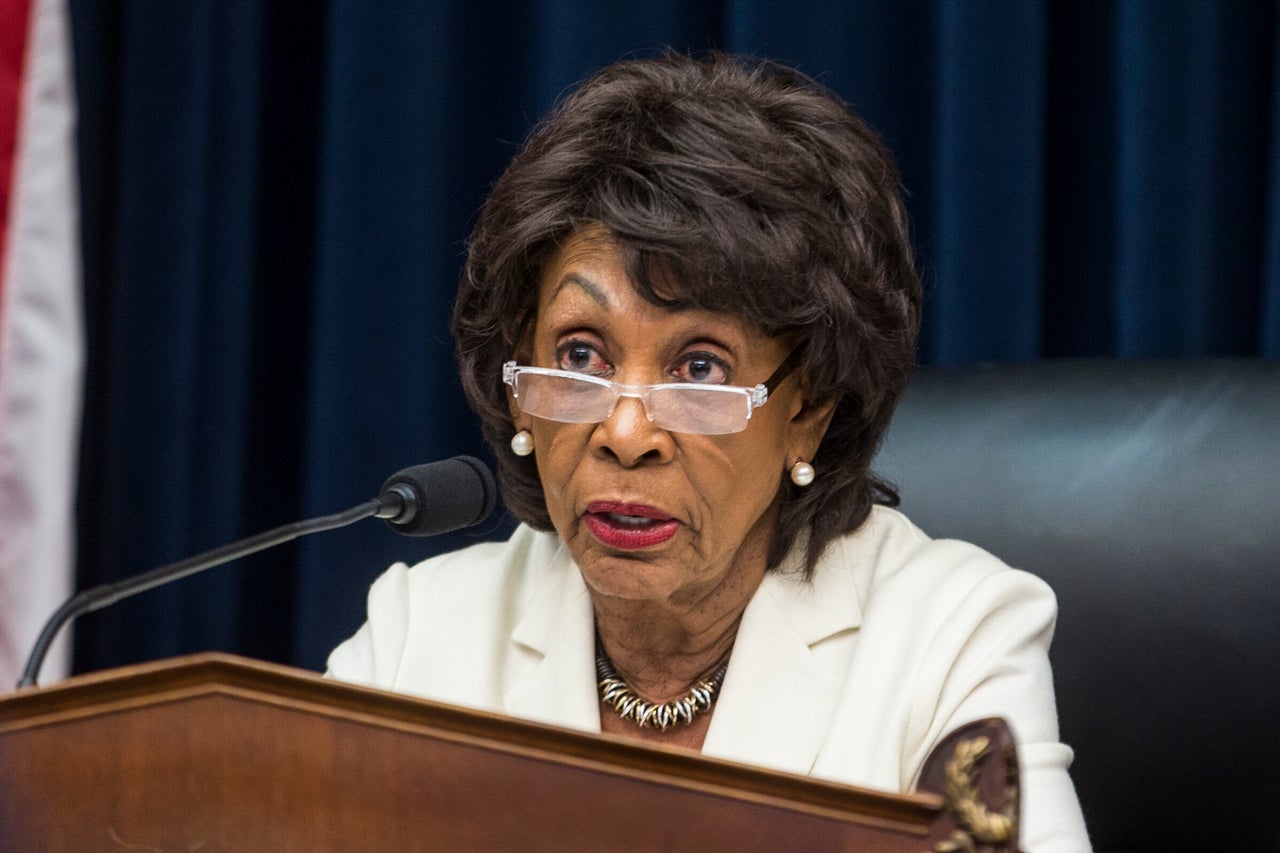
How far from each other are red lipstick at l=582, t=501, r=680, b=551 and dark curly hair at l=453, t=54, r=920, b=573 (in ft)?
0.57

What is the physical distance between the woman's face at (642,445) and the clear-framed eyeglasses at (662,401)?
0.01 metres

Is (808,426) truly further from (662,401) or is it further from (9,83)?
(9,83)

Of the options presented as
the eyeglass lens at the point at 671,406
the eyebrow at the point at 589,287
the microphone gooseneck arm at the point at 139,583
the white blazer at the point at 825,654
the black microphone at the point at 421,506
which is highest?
the eyebrow at the point at 589,287

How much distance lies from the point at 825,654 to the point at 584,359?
0.37 m

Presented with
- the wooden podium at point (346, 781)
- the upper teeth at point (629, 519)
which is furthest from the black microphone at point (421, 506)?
the wooden podium at point (346, 781)

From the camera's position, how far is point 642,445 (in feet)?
4.12

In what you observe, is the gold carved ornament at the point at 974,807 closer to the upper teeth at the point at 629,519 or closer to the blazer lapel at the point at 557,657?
the upper teeth at the point at 629,519

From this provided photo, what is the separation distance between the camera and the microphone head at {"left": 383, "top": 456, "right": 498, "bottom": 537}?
1.23 metres

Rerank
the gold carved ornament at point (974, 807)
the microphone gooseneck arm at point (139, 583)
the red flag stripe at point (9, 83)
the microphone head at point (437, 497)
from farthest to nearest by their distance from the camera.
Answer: the red flag stripe at point (9, 83) < the microphone head at point (437, 497) < the microphone gooseneck arm at point (139, 583) < the gold carved ornament at point (974, 807)

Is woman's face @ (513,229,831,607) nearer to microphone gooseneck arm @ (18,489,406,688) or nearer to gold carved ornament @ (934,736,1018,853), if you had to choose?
microphone gooseneck arm @ (18,489,406,688)

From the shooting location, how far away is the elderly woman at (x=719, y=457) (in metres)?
1.27

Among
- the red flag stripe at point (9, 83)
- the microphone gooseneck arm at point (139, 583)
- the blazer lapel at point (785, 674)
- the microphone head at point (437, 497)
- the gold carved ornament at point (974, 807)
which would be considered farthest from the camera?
the red flag stripe at point (9, 83)

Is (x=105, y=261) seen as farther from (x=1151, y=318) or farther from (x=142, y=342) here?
(x=1151, y=318)

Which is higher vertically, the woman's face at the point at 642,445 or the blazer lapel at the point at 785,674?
the woman's face at the point at 642,445
